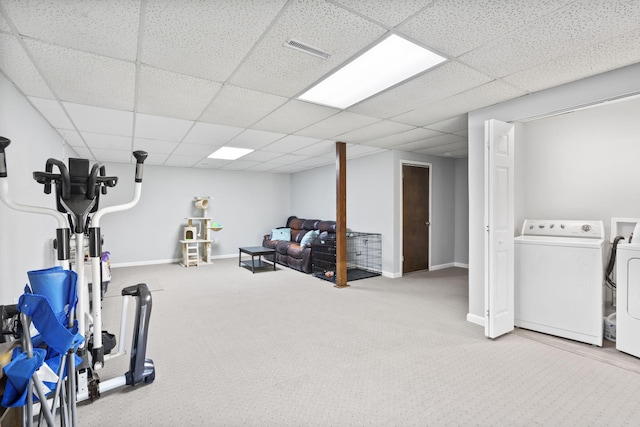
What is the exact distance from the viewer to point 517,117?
302 centimetres

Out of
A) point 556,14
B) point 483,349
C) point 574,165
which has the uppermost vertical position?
point 556,14

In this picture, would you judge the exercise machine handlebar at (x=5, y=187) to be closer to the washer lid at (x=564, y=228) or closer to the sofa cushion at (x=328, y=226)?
the washer lid at (x=564, y=228)

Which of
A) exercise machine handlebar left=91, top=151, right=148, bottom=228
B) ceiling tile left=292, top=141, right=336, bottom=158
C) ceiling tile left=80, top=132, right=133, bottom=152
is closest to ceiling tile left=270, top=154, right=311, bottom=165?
ceiling tile left=292, top=141, right=336, bottom=158

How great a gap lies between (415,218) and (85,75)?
5.15 metres

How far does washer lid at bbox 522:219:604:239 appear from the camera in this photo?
3.01m

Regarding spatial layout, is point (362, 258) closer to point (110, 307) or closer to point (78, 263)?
point (110, 307)

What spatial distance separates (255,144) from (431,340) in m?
3.69

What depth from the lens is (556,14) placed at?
1.70 meters

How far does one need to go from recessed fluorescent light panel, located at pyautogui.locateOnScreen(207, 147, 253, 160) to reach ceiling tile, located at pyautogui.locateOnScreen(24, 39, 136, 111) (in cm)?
232

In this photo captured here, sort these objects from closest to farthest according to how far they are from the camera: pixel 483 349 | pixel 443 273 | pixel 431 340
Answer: pixel 483 349 → pixel 431 340 → pixel 443 273

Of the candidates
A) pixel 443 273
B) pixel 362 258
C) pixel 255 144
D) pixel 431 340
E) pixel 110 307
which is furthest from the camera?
pixel 362 258

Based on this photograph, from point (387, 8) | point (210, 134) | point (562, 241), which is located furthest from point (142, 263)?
point (562, 241)

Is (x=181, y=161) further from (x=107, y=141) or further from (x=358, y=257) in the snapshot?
(x=358, y=257)

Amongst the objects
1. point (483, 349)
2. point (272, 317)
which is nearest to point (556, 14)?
point (483, 349)
